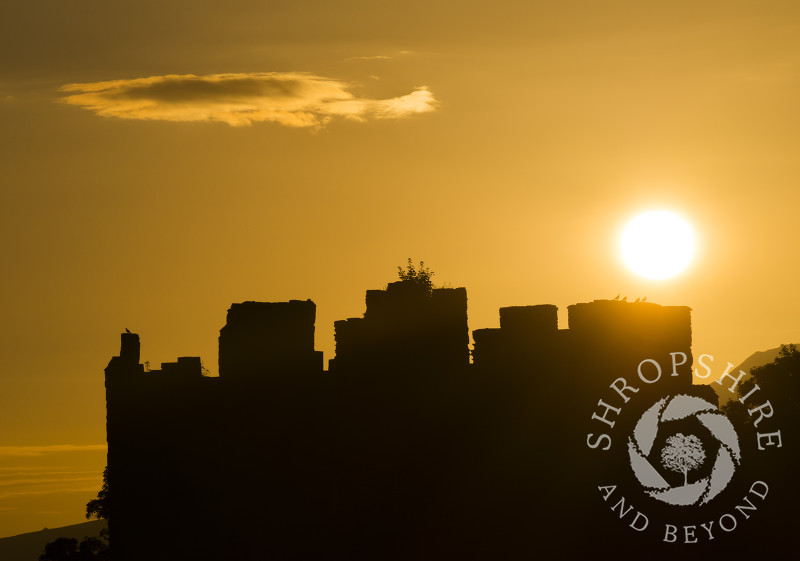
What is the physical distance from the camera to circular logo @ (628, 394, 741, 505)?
29.9 m

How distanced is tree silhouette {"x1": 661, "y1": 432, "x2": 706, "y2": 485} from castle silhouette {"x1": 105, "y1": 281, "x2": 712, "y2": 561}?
116 cm

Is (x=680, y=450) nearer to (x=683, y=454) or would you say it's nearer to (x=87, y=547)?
(x=683, y=454)

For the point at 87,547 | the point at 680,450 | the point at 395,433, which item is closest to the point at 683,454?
the point at 680,450

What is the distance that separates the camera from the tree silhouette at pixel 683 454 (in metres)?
30.1

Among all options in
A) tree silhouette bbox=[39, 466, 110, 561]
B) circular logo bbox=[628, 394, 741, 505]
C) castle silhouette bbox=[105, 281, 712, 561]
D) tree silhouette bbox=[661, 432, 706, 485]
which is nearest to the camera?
castle silhouette bbox=[105, 281, 712, 561]

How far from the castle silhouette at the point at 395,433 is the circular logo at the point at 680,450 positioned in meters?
0.62

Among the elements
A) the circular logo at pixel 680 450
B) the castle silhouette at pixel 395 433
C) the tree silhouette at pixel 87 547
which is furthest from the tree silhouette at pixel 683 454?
the tree silhouette at pixel 87 547

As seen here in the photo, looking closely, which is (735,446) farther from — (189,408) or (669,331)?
(189,408)

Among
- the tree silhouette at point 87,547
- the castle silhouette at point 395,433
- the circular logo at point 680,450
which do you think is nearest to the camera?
the castle silhouette at point 395,433

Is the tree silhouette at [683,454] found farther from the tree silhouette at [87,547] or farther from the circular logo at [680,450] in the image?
the tree silhouette at [87,547]

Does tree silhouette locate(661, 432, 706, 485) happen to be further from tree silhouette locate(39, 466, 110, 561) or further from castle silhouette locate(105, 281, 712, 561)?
tree silhouette locate(39, 466, 110, 561)

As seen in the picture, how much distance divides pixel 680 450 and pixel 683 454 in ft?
0.84

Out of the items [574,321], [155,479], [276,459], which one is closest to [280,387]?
[276,459]

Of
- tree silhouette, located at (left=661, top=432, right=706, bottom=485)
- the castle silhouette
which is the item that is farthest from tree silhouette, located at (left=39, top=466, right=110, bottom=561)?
tree silhouette, located at (left=661, top=432, right=706, bottom=485)
